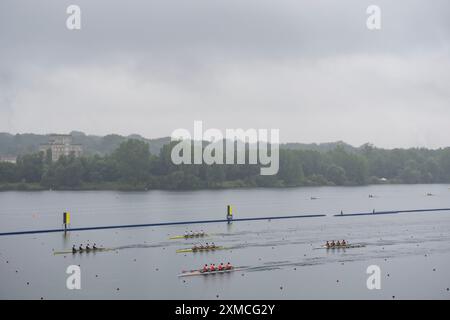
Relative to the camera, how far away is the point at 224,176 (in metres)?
107

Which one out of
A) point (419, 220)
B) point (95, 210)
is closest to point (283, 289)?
point (419, 220)

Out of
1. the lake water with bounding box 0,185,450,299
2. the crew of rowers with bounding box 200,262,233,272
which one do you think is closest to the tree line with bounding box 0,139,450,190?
the lake water with bounding box 0,185,450,299

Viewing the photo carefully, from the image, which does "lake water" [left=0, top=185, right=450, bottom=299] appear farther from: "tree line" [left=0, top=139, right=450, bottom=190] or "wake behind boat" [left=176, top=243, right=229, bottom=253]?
"tree line" [left=0, top=139, right=450, bottom=190]

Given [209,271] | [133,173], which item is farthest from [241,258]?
[133,173]

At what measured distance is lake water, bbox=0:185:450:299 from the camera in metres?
27.3

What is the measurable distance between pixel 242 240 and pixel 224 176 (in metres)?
65.2

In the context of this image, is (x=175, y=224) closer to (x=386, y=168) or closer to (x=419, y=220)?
(x=419, y=220)

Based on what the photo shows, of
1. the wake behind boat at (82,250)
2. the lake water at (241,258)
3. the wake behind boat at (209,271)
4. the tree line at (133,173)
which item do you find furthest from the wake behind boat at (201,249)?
the tree line at (133,173)

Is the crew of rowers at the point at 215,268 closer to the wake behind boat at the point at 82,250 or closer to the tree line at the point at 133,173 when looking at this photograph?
the wake behind boat at the point at 82,250

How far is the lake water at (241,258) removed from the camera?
27.3 metres

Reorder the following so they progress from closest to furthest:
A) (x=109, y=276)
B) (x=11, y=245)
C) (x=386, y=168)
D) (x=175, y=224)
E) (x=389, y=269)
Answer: (x=109, y=276), (x=389, y=269), (x=11, y=245), (x=175, y=224), (x=386, y=168)

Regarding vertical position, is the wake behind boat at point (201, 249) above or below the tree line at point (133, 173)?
below

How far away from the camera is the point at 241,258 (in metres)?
34.6

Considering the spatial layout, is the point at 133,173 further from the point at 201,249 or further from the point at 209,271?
the point at 209,271
